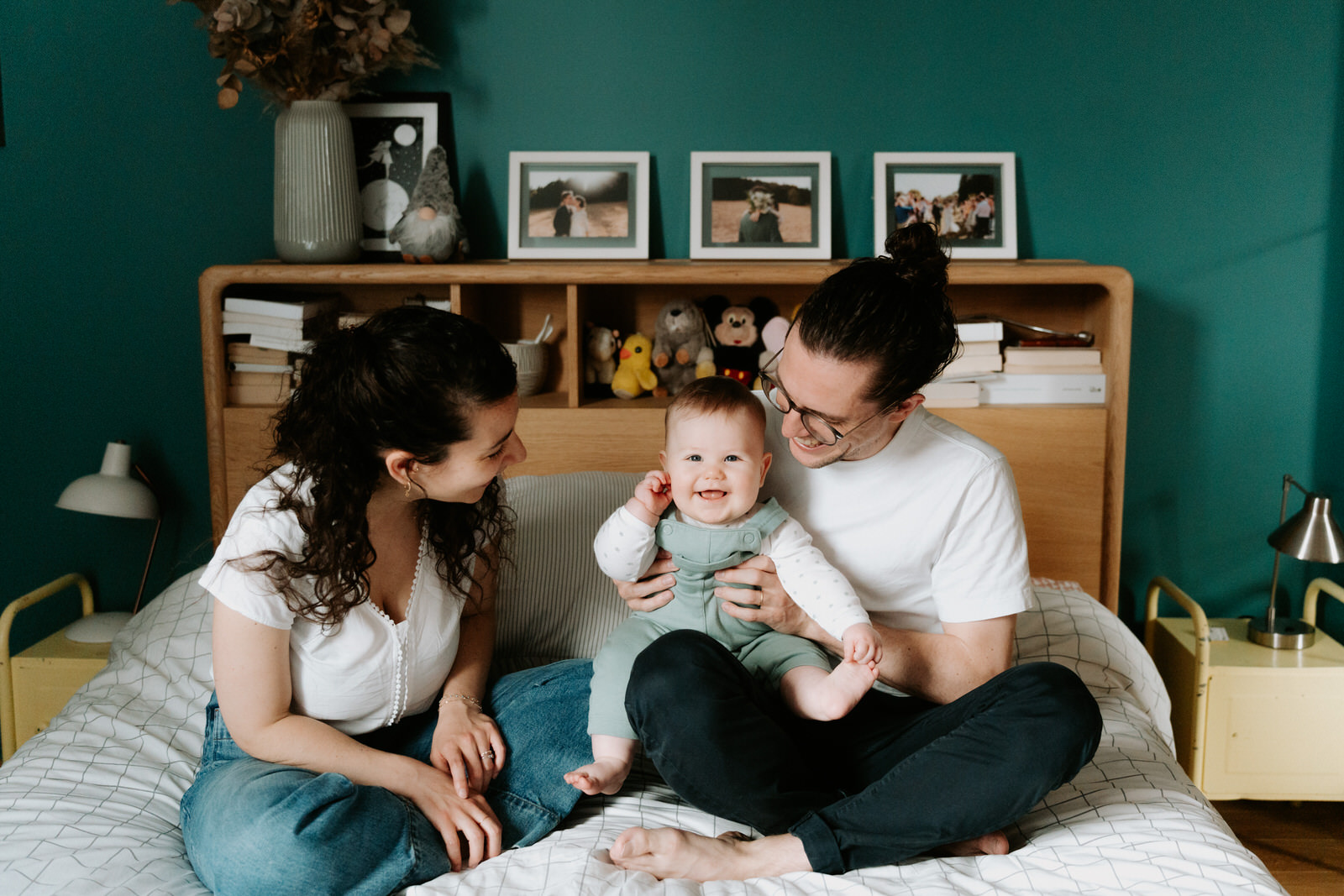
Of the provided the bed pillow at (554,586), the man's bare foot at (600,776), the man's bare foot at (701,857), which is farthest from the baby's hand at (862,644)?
the bed pillow at (554,586)

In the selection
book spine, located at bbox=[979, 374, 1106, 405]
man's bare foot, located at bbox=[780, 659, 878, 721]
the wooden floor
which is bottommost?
the wooden floor

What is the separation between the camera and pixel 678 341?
2.35 meters

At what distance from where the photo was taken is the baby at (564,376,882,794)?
1.34 m

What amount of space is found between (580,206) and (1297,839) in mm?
2195

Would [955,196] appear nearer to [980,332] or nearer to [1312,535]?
[980,332]

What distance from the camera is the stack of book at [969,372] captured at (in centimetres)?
226

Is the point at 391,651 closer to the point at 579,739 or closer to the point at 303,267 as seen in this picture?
the point at 579,739

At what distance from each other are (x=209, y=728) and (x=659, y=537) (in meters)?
0.67

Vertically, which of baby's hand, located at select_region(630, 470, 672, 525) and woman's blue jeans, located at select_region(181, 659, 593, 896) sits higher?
baby's hand, located at select_region(630, 470, 672, 525)

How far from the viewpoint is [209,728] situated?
136cm

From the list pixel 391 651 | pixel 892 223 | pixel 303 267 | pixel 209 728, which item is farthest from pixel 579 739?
pixel 892 223

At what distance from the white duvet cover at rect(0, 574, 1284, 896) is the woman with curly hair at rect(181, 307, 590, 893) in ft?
0.24

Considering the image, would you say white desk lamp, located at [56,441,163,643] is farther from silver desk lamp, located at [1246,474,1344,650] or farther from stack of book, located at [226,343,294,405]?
silver desk lamp, located at [1246,474,1344,650]

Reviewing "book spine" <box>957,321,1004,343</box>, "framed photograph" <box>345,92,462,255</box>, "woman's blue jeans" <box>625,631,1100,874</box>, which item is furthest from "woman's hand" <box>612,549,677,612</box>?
"framed photograph" <box>345,92,462,255</box>
